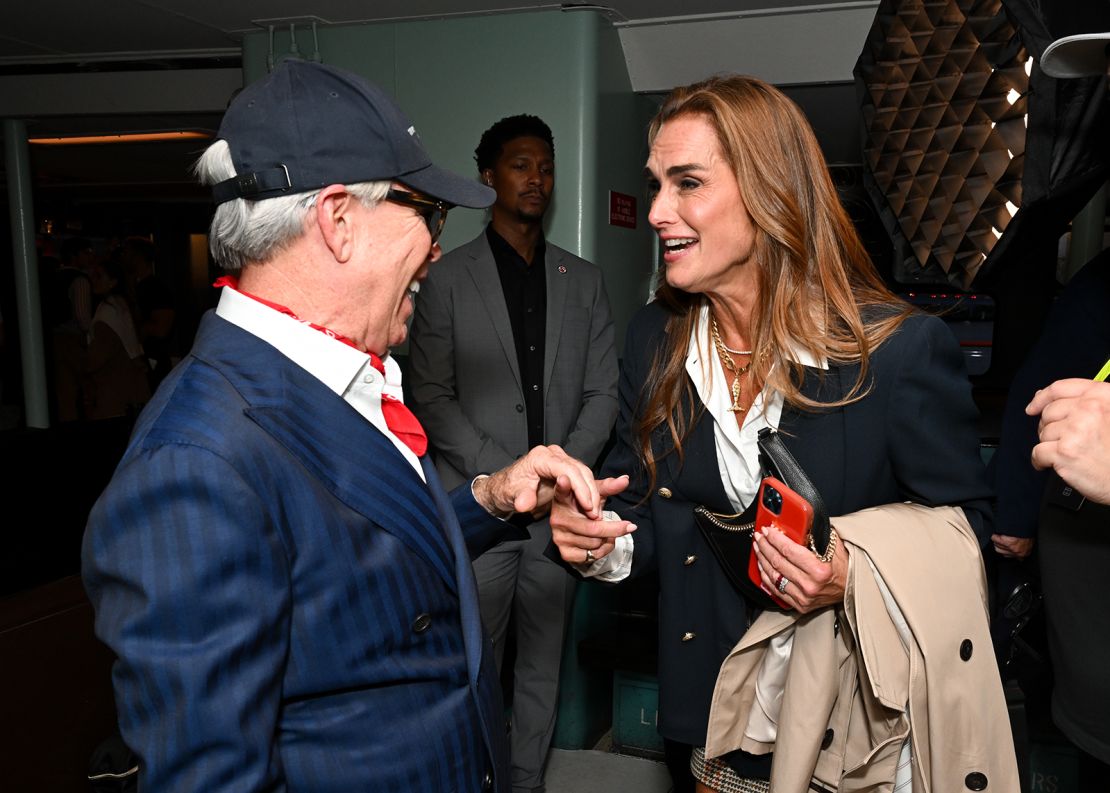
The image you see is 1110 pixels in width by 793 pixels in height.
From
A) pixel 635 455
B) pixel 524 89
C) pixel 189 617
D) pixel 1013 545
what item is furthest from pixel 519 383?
pixel 189 617

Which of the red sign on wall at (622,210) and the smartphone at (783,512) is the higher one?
the red sign on wall at (622,210)

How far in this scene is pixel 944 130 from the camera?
188 cm

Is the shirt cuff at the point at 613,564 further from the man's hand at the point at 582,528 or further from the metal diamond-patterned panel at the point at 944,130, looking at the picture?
the metal diamond-patterned panel at the point at 944,130

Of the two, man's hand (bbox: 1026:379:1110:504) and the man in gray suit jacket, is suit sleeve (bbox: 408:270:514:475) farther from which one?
man's hand (bbox: 1026:379:1110:504)

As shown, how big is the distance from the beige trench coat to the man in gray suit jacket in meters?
1.85

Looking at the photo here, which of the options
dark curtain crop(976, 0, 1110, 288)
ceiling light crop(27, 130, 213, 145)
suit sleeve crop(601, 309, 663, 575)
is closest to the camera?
dark curtain crop(976, 0, 1110, 288)

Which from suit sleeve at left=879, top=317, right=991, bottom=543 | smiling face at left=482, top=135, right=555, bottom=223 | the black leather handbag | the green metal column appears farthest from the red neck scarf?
the green metal column

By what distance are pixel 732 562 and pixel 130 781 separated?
113 centimetres

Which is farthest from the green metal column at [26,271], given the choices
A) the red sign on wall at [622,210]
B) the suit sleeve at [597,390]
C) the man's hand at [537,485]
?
the man's hand at [537,485]

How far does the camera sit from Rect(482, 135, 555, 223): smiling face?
11.7 feet

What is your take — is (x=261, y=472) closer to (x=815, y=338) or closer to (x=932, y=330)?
(x=815, y=338)

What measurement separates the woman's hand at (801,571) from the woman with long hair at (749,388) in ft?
0.04

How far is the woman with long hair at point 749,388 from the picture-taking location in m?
1.61

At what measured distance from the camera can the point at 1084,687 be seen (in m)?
1.45
